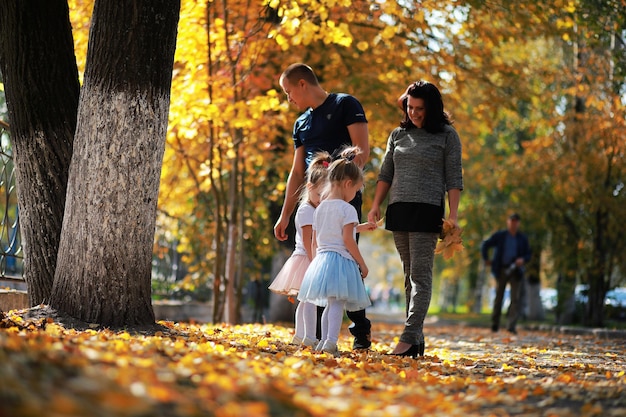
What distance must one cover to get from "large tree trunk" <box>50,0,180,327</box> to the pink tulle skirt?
109cm

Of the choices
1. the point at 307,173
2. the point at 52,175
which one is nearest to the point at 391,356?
the point at 307,173

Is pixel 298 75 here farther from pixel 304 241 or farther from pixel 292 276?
pixel 292 276

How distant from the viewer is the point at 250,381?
4336 mm

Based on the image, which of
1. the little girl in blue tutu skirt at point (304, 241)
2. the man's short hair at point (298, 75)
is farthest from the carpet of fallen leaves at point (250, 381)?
the man's short hair at point (298, 75)

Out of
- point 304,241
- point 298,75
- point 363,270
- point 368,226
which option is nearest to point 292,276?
point 304,241

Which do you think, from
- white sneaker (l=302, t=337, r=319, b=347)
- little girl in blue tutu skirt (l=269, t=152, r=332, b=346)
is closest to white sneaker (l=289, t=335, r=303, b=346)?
little girl in blue tutu skirt (l=269, t=152, r=332, b=346)

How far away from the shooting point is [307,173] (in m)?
7.47

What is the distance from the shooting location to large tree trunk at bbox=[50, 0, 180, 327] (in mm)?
6840

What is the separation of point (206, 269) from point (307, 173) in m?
10.1

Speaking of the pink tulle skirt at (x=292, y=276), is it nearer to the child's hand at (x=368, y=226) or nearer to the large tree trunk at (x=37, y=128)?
the child's hand at (x=368, y=226)

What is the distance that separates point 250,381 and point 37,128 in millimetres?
4233

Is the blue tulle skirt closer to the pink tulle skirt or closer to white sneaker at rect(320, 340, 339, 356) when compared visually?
white sneaker at rect(320, 340, 339, 356)

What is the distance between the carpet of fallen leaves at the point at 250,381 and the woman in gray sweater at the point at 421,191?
52 centimetres

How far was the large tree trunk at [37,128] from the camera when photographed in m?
7.64
